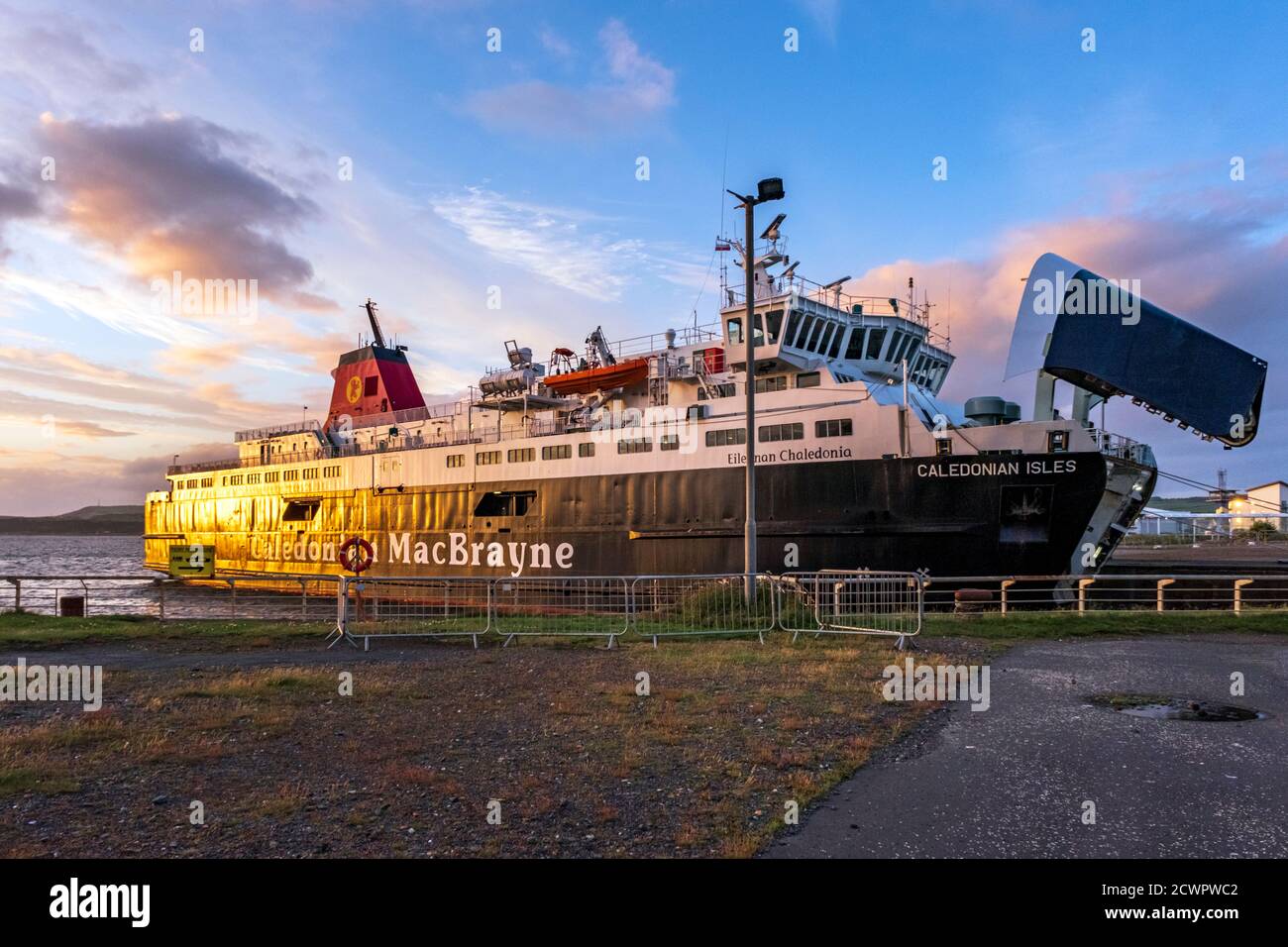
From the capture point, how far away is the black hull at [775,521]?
19562 millimetres

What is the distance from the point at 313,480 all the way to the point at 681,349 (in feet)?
72.1

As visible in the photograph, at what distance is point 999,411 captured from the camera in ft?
69.1

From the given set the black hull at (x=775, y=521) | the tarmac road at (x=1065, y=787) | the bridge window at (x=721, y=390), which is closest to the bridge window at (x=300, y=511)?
the black hull at (x=775, y=521)

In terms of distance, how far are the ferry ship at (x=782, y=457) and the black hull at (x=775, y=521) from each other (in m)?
0.06

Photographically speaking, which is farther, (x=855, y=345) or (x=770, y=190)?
(x=855, y=345)

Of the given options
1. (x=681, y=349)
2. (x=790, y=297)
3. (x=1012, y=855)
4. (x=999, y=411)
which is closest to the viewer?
(x=1012, y=855)

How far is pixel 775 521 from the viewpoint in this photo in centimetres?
2248

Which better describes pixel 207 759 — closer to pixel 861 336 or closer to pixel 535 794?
pixel 535 794

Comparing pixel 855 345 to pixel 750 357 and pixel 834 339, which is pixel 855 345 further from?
pixel 750 357

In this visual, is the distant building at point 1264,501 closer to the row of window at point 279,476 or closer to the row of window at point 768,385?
the row of window at point 768,385

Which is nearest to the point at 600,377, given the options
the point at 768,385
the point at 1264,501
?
the point at 768,385

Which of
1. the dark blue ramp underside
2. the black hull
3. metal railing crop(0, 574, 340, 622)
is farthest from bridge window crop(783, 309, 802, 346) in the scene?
metal railing crop(0, 574, 340, 622)

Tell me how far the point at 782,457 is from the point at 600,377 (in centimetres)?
905
